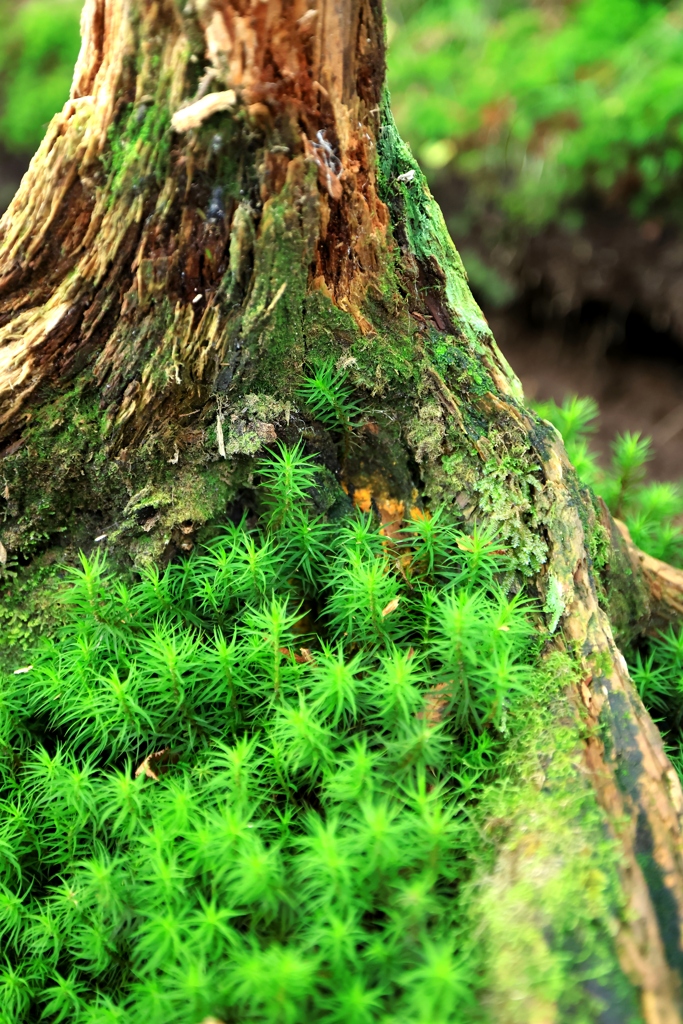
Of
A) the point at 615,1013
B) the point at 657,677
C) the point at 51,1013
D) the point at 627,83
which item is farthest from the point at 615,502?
the point at 627,83

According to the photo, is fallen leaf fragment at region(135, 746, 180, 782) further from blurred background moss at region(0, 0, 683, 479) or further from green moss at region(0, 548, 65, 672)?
blurred background moss at region(0, 0, 683, 479)

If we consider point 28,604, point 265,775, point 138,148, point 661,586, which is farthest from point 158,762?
point 661,586

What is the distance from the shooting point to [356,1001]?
1.31m

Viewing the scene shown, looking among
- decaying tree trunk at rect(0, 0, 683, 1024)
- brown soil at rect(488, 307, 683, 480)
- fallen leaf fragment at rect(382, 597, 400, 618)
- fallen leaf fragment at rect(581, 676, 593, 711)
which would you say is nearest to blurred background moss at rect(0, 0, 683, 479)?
brown soil at rect(488, 307, 683, 480)

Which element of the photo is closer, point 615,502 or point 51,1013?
point 51,1013

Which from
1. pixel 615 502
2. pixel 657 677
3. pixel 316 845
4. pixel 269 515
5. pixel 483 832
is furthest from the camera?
pixel 615 502

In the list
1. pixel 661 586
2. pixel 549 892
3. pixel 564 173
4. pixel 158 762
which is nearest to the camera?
pixel 549 892

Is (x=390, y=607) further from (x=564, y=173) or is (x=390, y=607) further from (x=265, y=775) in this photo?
(x=564, y=173)

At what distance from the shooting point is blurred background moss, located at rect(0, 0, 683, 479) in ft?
15.7

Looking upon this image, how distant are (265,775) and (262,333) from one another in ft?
3.74

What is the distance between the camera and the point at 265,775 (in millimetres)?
1722

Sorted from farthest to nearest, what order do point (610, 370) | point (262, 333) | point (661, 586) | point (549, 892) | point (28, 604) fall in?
point (610, 370) → point (661, 586) → point (28, 604) → point (262, 333) → point (549, 892)

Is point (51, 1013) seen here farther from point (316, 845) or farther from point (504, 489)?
point (504, 489)

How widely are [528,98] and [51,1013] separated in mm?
5618
